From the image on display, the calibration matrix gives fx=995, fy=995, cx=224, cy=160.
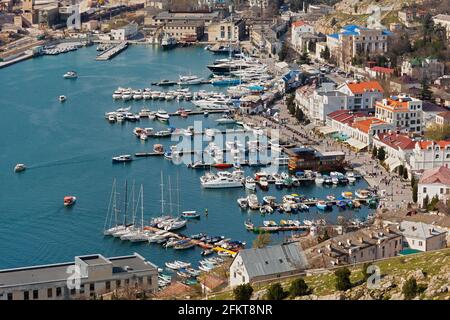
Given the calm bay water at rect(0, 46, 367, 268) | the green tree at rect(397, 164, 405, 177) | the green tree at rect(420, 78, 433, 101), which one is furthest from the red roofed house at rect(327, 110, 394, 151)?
the calm bay water at rect(0, 46, 367, 268)

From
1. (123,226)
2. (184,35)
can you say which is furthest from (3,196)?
(184,35)

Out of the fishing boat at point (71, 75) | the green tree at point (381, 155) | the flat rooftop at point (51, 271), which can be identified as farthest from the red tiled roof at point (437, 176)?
the fishing boat at point (71, 75)

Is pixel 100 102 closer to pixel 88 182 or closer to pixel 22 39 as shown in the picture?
pixel 88 182

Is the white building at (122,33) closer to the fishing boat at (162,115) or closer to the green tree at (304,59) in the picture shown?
the green tree at (304,59)

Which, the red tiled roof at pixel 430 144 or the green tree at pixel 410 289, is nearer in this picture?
the green tree at pixel 410 289

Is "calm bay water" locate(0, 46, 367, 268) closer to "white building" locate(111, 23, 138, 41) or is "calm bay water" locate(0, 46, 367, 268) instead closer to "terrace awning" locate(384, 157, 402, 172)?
"terrace awning" locate(384, 157, 402, 172)

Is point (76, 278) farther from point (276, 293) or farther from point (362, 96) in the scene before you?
point (362, 96)
